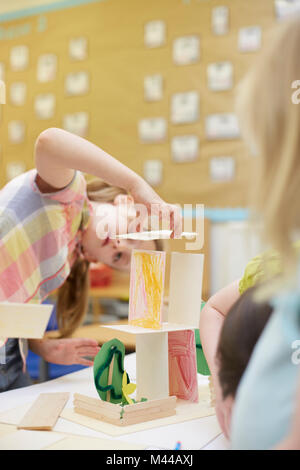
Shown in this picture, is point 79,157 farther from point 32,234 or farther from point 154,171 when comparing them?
point 154,171

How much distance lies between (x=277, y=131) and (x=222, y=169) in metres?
2.37

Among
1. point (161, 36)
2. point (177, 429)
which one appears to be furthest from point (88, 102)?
point (177, 429)

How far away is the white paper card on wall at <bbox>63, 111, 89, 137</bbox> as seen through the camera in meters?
3.13

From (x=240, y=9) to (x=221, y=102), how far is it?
0.50m

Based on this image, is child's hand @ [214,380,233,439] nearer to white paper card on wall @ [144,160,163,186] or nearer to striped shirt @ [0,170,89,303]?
striped shirt @ [0,170,89,303]

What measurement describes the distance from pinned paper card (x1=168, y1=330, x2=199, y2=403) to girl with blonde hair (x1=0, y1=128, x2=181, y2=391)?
0.73 ft

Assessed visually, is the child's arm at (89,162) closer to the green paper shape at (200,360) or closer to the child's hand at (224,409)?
the green paper shape at (200,360)

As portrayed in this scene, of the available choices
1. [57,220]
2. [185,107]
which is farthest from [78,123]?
[57,220]

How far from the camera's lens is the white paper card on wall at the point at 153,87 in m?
2.94

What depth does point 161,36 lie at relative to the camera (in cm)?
294

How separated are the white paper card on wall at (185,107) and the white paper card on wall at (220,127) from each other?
0.30 feet

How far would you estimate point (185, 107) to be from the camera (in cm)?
288

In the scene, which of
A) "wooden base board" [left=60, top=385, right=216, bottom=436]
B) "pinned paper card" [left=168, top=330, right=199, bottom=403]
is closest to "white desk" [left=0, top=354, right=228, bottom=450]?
"wooden base board" [left=60, top=385, right=216, bottom=436]
